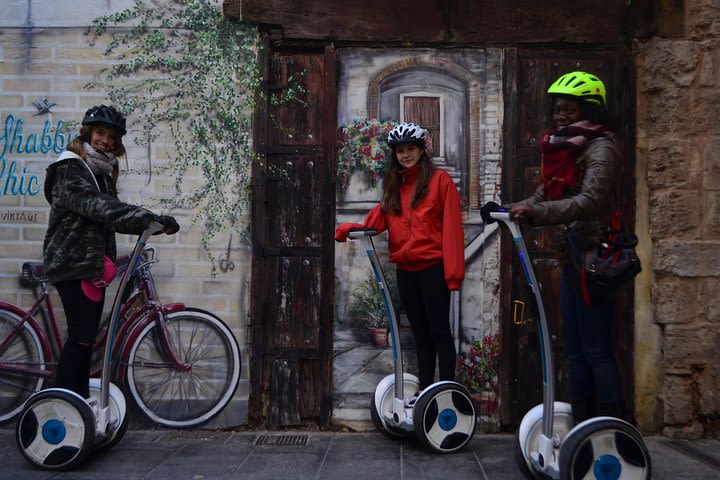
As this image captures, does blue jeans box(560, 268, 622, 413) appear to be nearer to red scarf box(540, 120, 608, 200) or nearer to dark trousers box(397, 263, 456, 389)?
red scarf box(540, 120, 608, 200)

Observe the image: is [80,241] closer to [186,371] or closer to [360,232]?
[186,371]

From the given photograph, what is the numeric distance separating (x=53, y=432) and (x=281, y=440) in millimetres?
1345

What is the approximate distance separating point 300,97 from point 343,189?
66cm

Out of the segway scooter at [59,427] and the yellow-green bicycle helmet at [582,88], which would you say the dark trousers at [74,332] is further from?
the yellow-green bicycle helmet at [582,88]

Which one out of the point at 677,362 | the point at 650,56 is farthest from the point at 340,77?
the point at 677,362

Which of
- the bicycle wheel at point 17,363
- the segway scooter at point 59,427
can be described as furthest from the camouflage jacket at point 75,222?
the bicycle wheel at point 17,363

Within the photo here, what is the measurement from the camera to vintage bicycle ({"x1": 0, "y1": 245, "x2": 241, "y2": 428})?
16.4 ft

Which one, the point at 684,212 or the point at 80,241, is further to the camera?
the point at 684,212

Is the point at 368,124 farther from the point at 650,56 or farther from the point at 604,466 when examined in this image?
the point at 604,466

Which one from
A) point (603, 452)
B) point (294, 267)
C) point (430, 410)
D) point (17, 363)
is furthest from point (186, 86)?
point (603, 452)

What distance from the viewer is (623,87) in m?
5.01

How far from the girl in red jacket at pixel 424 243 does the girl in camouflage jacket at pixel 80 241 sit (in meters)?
1.29

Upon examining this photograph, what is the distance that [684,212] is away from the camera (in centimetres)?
486

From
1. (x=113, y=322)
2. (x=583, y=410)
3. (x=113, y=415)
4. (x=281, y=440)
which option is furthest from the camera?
(x=281, y=440)
